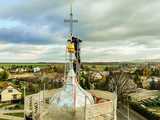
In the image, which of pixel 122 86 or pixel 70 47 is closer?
pixel 70 47

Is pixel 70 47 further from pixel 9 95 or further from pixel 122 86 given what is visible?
pixel 122 86

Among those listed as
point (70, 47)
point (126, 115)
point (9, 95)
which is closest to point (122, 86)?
point (9, 95)

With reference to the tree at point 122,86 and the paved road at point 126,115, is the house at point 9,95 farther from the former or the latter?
the paved road at point 126,115

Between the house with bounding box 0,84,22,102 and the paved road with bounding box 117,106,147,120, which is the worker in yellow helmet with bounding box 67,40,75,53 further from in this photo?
the house with bounding box 0,84,22,102

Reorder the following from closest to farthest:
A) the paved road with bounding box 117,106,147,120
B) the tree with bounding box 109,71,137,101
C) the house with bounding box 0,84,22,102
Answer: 1. the paved road with bounding box 117,106,147,120
2. the house with bounding box 0,84,22,102
3. the tree with bounding box 109,71,137,101

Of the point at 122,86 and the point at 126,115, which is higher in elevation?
the point at 122,86

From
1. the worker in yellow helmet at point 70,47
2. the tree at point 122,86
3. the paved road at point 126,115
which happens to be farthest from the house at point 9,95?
the worker in yellow helmet at point 70,47

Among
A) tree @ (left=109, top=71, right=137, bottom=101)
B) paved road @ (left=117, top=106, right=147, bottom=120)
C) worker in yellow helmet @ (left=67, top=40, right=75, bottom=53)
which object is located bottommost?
paved road @ (left=117, top=106, right=147, bottom=120)

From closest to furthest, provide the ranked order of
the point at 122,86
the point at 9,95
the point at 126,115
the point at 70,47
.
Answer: the point at 70,47
the point at 126,115
the point at 9,95
the point at 122,86

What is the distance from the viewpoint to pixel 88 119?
2178 cm

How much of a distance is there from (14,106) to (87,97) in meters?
40.8

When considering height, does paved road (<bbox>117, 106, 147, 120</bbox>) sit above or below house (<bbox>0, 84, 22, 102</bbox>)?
below

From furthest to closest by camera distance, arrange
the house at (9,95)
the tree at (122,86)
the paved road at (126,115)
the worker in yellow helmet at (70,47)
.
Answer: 1. the tree at (122,86)
2. the house at (9,95)
3. the paved road at (126,115)
4. the worker in yellow helmet at (70,47)

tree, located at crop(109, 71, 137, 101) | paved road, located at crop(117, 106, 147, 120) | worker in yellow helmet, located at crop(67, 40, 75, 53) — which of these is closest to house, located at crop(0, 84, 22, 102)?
tree, located at crop(109, 71, 137, 101)
